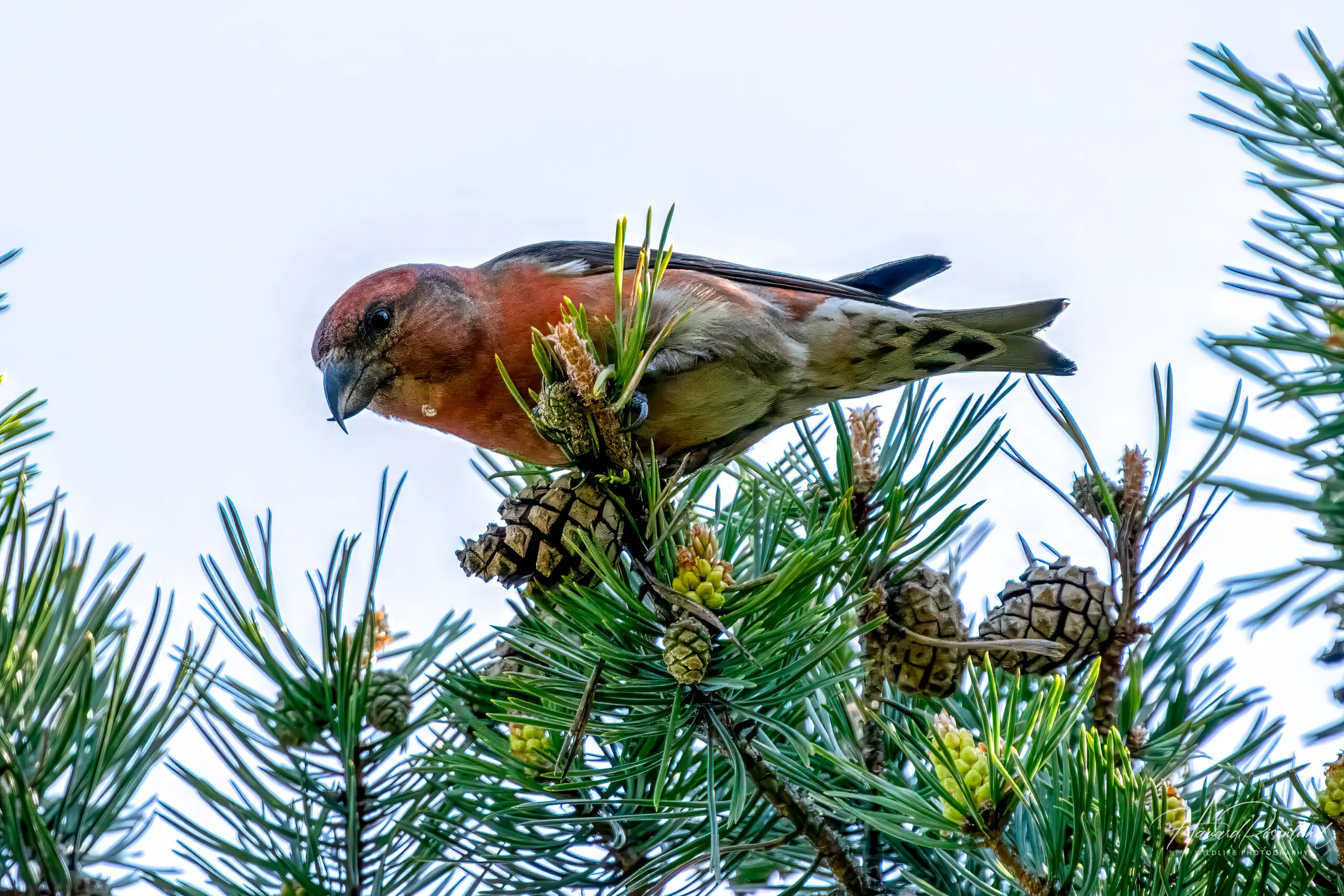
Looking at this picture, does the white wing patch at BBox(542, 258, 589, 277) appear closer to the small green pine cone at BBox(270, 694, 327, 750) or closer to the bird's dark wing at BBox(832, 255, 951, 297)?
the bird's dark wing at BBox(832, 255, 951, 297)

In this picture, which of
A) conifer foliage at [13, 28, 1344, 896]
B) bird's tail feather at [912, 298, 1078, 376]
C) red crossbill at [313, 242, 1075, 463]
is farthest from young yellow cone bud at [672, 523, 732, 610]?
bird's tail feather at [912, 298, 1078, 376]

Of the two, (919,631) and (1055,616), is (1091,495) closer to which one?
(1055,616)

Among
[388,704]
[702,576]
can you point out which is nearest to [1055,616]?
[702,576]

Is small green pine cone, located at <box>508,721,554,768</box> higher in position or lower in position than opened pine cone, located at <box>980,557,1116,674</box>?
lower

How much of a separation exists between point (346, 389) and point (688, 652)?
6.05 ft

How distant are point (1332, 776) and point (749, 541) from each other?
1281mm

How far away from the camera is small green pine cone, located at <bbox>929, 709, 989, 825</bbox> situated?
1.46 m

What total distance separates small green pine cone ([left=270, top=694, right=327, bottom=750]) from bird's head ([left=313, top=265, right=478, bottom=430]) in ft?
4.09

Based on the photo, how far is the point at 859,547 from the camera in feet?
6.21

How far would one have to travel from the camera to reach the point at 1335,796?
151 centimetres

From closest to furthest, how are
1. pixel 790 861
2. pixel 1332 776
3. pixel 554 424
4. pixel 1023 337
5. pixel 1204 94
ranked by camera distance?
pixel 1332 776, pixel 1204 94, pixel 554 424, pixel 790 861, pixel 1023 337

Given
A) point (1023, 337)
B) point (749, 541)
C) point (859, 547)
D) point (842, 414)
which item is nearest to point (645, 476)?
point (859, 547)

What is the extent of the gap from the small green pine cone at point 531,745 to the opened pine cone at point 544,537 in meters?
0.25

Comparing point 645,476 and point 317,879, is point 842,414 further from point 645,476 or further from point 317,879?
point 317,879
